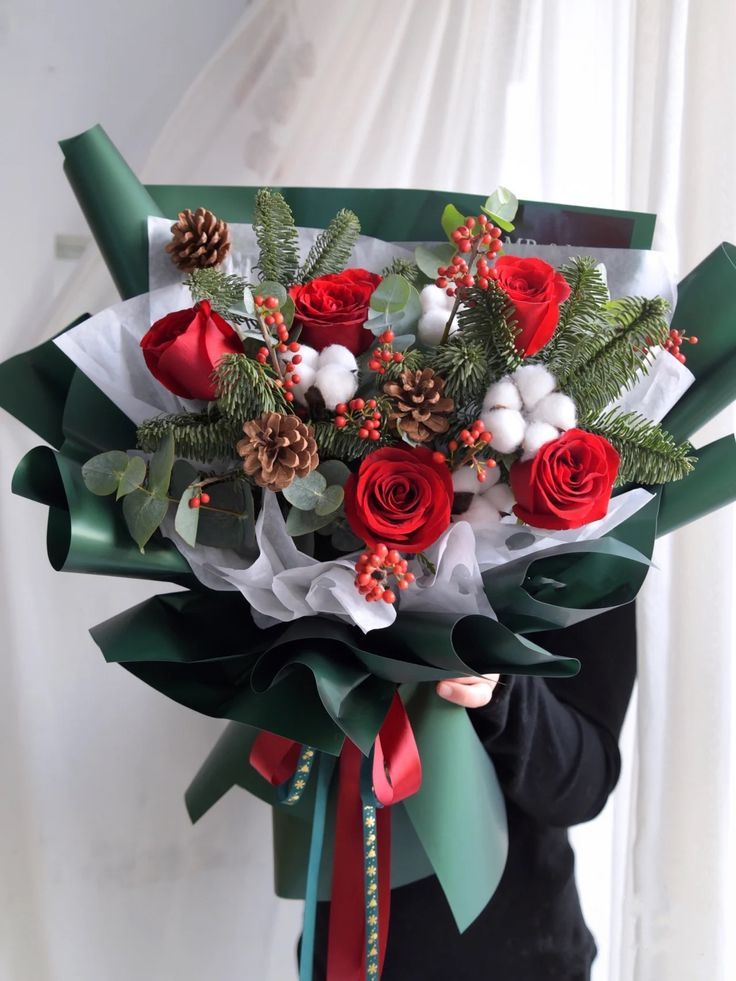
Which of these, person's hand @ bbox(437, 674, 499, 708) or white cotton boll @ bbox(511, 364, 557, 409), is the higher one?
white cotton boll @ bbox(511, 364, 557, 409)

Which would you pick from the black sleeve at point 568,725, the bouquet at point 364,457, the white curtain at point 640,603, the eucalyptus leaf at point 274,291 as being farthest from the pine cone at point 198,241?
the black sleeve at point 568,725

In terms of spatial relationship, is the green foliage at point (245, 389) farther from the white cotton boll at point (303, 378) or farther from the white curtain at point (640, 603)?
the white curtain at point (640, 603)

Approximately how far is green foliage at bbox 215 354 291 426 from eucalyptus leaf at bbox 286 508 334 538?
7 cm

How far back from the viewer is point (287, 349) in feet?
1.82

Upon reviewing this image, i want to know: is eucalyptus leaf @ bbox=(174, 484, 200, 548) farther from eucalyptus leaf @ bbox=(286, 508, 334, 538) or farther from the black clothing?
the black clothing

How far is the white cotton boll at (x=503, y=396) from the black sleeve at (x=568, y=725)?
13.0 inches

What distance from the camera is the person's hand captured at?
71 centimetres

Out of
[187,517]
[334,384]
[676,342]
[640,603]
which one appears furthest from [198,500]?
[640,603]

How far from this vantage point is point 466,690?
71 centimetres

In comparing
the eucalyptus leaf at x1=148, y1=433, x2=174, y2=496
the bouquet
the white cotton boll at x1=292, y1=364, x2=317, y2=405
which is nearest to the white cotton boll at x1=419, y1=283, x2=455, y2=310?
the bouquet

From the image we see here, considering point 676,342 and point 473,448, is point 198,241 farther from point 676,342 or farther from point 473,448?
point 676,342

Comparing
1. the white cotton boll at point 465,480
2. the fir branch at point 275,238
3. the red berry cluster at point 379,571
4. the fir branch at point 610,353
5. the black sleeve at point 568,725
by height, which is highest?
the fir branch at point 275,238

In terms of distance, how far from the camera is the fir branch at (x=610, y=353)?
0.57 metres

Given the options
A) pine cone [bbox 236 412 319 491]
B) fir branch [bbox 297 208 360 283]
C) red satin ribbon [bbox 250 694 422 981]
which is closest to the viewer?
pine cone [bbox 236 412 319 491]
